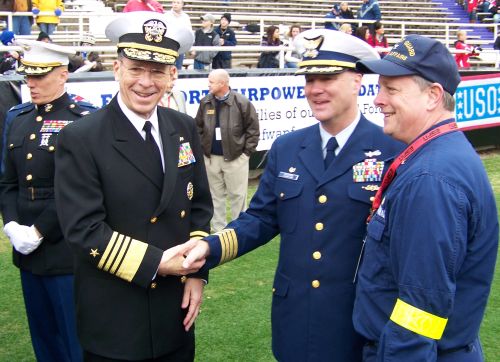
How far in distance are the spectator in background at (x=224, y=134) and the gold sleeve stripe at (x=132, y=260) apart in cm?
531

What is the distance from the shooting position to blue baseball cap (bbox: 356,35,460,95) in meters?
2.31

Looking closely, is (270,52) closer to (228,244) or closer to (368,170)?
(228,244)

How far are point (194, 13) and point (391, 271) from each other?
57.5 ft

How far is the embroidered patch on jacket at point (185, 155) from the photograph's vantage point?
2.99m

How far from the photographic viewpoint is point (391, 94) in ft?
7.82

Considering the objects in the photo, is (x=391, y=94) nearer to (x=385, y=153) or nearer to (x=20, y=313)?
(x=385, y=153)

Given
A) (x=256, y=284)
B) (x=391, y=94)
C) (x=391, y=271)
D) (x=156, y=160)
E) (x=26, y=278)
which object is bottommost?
(x=256, y=284)

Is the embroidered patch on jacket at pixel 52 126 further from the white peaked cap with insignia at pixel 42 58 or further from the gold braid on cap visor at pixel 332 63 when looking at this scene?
the gold braid on cap visor at pixel 332 63

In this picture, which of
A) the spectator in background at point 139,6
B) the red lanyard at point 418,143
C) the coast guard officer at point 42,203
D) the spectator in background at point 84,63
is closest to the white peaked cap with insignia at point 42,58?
the coast guard officer at point 42,203

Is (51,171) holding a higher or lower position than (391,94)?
lower

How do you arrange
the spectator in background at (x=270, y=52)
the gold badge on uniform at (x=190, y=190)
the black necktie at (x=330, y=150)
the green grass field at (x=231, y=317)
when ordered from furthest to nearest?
1. the spectator in background at (x=270, y=52)
2. the green grass field at (x=231, y=317)
3. the gold badge on uniform at (x=190, y=190)
4. the black necktie at (x=330, y=150)

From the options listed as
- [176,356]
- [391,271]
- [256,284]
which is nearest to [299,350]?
[176,356]

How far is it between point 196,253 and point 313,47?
3.36 feet

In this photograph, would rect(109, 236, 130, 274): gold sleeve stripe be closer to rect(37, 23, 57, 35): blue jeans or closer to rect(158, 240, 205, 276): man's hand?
rect(158, 240, 205, 276): man's hand
